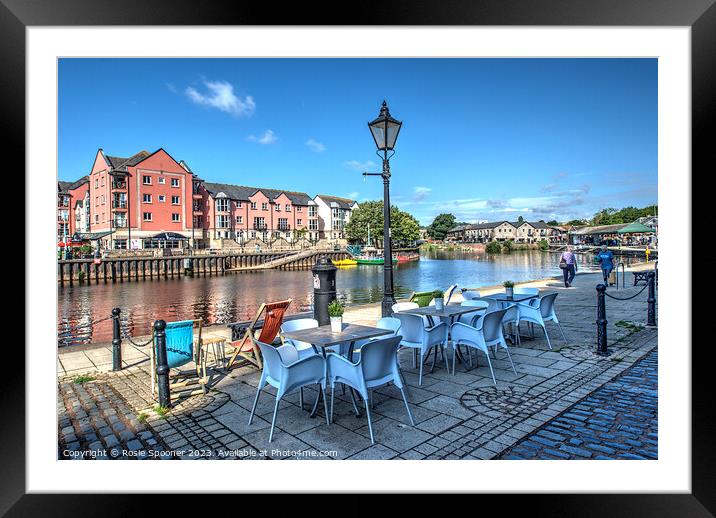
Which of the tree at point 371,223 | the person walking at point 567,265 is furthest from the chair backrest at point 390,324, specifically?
the tree at point 371,223

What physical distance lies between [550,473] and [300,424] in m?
2.06

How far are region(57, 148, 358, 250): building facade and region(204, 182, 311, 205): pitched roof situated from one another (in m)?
0.21

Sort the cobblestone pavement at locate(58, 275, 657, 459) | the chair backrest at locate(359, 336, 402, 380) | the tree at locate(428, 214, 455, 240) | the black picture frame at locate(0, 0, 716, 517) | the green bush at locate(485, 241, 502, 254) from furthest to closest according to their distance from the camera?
the tree at locate(428, 214, 455, 240), the green bush at locate(485, 241, 502, 254), the chair backrest at locate(359, 336, 402, 380), the cobblestone pavement at locate(58, 275, 657, 459), the black picture frame at locate(0, 0, 716, 517)

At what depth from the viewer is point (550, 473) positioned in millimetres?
2961

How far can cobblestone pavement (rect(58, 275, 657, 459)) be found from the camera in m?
3.24

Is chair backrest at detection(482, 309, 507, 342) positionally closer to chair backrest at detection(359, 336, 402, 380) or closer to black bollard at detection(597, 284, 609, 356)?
chair backrest at detection(359, 336, 402, 380)

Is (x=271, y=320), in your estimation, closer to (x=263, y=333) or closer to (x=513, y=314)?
(x=263, y=333)

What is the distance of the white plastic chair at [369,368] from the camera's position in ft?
11.3

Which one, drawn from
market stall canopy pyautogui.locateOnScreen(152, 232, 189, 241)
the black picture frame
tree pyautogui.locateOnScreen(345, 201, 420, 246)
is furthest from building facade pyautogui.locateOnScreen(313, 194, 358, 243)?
the black picture frame

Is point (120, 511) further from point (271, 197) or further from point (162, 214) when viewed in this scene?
point (271, 197)

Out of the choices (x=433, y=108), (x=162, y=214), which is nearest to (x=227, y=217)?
(x=162, y=214)

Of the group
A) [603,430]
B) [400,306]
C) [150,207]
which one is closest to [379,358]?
[603,430]
